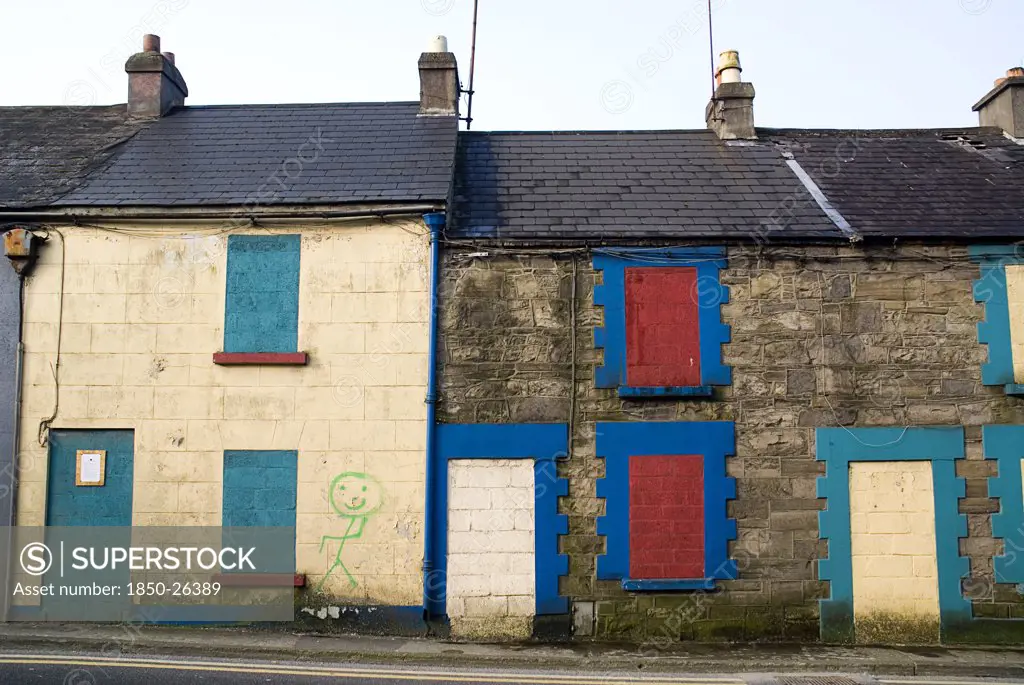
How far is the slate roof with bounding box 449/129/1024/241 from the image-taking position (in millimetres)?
9797

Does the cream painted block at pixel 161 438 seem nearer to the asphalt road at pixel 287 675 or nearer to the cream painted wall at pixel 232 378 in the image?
the cream painted wall at pixel 232 378

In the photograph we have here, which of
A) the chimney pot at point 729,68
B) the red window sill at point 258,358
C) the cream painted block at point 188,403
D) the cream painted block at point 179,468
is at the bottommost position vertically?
the cream painted block at point 179,468

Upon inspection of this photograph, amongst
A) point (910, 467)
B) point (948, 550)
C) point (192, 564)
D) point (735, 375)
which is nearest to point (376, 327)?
point (192, 564)

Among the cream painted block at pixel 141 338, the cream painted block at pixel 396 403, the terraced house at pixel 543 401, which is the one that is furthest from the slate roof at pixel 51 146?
the cream painted block at pixel 396 403

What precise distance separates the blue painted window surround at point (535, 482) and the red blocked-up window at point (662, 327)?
1281 mm

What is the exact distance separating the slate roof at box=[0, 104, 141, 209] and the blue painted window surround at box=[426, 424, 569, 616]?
5921mm

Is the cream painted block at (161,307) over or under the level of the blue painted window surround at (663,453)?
over

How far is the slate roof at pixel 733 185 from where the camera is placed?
386 inches

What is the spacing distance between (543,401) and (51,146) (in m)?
8.35

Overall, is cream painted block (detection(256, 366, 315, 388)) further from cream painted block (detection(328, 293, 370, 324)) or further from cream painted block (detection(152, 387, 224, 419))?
cream painted block (detection(328, 293, 370, 324))

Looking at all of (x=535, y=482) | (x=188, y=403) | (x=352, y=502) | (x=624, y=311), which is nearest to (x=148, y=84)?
(x=188, y=403)

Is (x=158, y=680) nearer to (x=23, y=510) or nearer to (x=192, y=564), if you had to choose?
(x=192, y=564)

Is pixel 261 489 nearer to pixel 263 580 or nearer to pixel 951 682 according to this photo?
pixel 263 580

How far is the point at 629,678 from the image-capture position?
7.18m
